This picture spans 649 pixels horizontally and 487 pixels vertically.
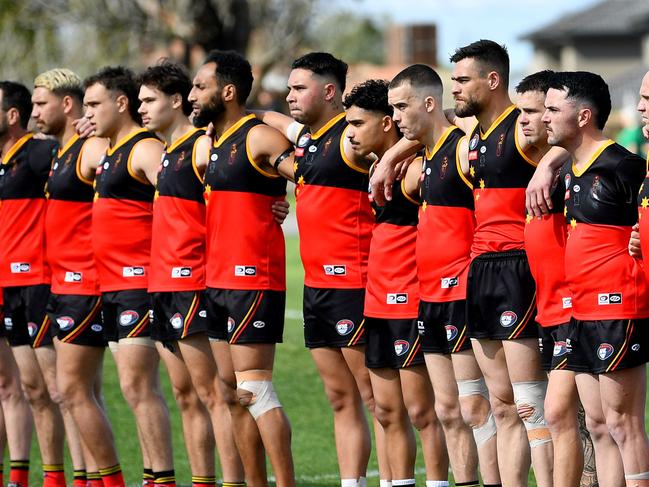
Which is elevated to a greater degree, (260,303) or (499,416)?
(260,303)

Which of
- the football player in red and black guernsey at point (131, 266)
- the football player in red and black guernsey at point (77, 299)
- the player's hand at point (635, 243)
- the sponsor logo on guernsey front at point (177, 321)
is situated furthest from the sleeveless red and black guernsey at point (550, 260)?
the football player in red and black guernsey at point (77, 299)

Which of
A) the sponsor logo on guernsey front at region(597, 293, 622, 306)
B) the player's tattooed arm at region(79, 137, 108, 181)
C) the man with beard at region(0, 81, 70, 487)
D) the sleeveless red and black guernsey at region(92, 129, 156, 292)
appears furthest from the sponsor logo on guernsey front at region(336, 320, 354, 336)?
the man with beard at region(0, 81, 70, 487)

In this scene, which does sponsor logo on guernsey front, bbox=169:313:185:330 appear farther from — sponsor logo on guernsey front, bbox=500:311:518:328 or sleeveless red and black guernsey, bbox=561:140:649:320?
sleeveless red and black guernsey, bbox=561:140:649:320

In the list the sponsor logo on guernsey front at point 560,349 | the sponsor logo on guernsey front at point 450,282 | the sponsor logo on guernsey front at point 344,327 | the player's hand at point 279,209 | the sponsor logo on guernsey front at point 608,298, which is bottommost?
the sponsor logo on guernsey front at point 560,349

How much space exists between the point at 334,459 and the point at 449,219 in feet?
12.0

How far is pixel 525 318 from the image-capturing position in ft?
26.2

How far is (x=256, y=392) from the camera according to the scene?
8797 millimetres

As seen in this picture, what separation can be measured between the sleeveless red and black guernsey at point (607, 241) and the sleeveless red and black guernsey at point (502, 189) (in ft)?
1.86

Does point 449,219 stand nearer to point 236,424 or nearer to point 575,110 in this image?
point 575,110

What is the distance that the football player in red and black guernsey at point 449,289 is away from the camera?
325 inches

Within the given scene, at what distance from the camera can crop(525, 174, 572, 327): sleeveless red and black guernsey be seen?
306 inches

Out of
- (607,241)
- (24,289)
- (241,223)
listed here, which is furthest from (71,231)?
(607,241)

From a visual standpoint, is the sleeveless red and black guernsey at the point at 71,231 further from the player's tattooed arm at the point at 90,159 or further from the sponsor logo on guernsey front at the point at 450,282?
the sponsor logo on guernsey front at the point at 450,282

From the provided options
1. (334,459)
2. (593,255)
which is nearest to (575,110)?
(593,255)
